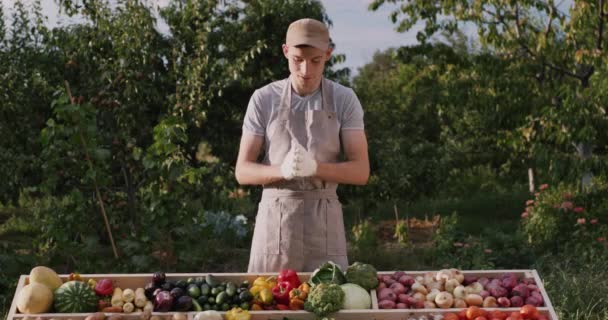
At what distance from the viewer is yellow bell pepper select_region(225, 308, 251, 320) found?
2822 mm

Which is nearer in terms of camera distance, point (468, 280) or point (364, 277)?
point (364, 277)

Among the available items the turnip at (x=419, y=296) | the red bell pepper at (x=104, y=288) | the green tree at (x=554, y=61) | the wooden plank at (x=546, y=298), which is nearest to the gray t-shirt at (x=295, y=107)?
A: the turnip at (x=419, y=296)

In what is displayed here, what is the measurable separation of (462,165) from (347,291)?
8.54 metres

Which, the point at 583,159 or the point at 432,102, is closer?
the point at 583,159

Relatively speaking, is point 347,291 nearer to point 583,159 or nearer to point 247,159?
point 247,159

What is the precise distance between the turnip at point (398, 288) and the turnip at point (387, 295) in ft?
0.08

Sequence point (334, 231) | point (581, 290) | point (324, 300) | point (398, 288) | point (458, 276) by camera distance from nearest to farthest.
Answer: point (324, 300), point (398, 288), point (458, 276), point (334, 231), point (581, 290)

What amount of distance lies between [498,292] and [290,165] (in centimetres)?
98

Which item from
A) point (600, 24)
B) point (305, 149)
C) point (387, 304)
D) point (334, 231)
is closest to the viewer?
point (387, 304)

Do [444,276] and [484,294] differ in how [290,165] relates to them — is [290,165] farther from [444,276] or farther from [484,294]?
[484,294]

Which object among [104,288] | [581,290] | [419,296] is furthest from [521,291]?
[581,290]

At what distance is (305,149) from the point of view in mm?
3320

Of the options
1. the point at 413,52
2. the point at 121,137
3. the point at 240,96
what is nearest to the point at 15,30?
the point at 121,137

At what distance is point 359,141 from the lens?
10.9 ft
